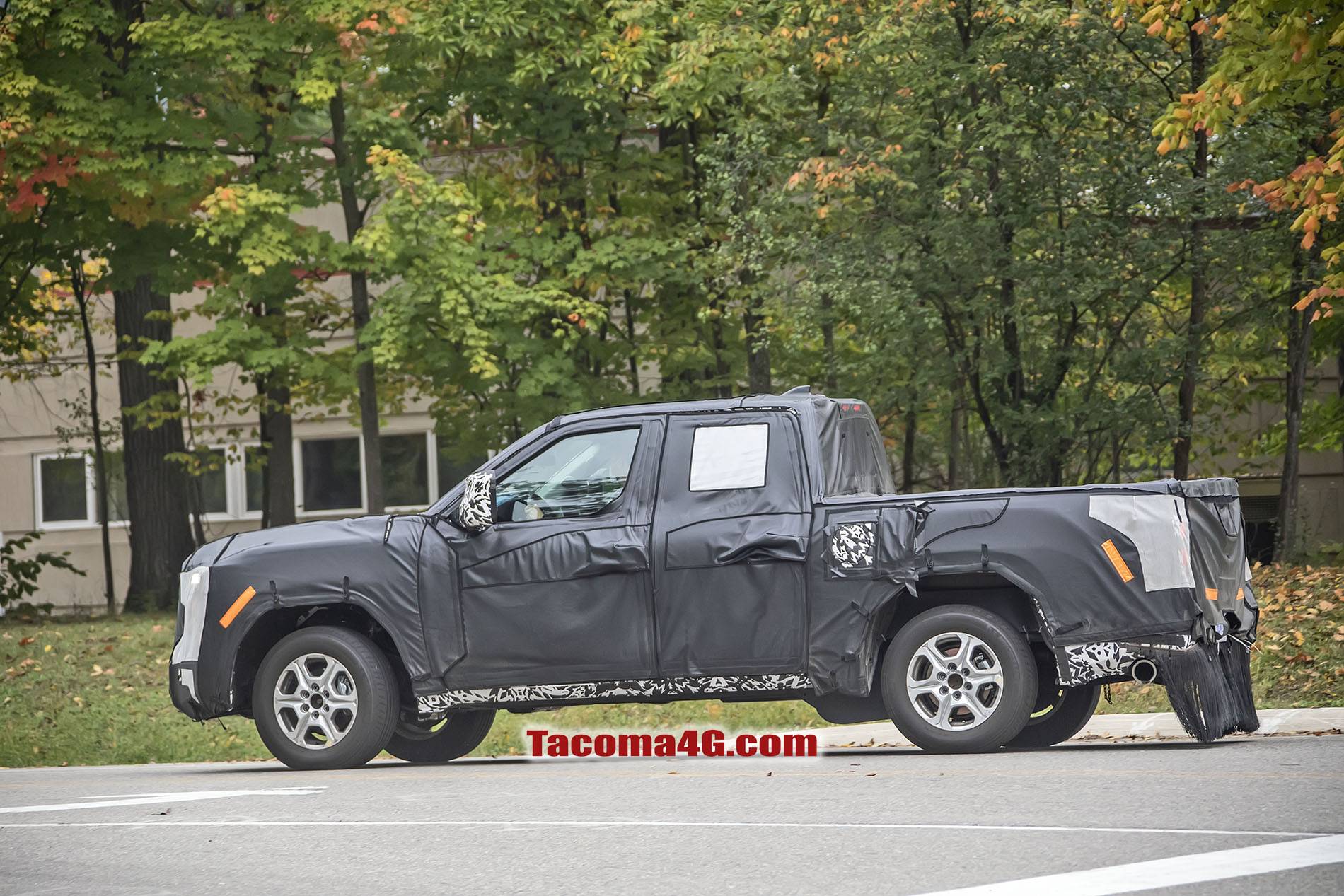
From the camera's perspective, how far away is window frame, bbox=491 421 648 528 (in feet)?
33.4

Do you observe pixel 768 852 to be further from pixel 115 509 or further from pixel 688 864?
pixel 115 509

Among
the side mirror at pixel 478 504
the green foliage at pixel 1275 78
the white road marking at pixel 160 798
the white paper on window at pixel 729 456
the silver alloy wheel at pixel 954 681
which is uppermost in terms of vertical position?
the green foliage at pixel 1275 78

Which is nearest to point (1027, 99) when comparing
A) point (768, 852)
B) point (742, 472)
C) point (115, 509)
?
point (742, 472)

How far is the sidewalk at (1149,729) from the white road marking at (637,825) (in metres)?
3.95

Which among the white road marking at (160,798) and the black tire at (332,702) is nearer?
the white road marking at (160,798)

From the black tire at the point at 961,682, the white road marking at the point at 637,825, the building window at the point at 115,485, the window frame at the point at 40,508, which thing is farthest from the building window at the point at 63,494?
the black tire at the point at 961,682

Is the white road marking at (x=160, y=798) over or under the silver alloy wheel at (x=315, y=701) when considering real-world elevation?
under

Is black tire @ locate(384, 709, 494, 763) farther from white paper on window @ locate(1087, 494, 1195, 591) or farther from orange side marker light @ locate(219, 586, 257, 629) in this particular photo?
white paper on window @ locate(1087, 494, 1195, 591)

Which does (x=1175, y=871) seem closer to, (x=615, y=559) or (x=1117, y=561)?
(x=1117, y=561)

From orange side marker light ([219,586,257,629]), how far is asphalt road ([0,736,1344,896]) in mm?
981

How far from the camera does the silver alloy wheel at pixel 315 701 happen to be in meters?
10.4

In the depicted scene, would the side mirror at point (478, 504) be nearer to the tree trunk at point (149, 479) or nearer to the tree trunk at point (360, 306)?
the tree trunk at point (360, 306)

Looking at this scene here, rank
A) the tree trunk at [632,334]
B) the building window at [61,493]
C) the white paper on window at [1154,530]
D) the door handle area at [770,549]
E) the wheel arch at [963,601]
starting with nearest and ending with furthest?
the white paper on window at [1154,530] < the wheel arch at [963,601] < the door handle area at [770,549] < the tree trunk at [632,334] < the building window at [61,493]

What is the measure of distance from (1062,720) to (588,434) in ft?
11.0
